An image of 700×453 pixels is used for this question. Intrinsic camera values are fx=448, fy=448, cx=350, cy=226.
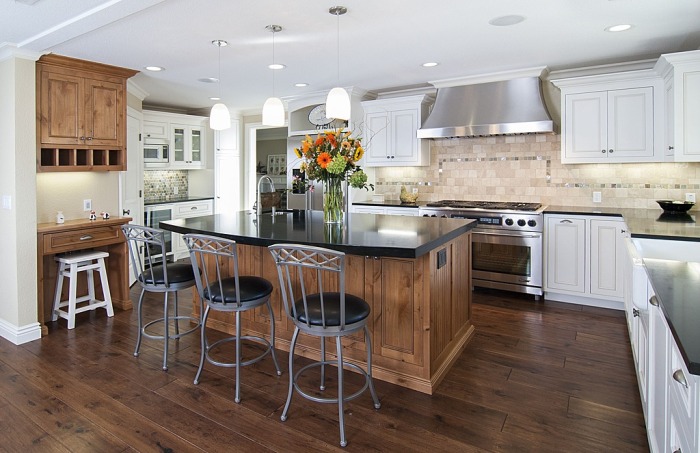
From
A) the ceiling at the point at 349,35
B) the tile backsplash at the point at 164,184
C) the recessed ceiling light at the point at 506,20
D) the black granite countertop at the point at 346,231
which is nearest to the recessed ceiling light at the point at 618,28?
the ceiling at the point at 349,35

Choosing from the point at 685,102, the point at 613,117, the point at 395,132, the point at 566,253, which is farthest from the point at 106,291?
the point at 685,102

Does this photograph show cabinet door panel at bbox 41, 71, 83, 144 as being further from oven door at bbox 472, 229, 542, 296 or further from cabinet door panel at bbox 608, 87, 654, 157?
cabinet door panel at bbox 608, 87, 654, 157

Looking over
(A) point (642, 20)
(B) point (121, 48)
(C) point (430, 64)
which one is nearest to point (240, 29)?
(B) point (121, 48)

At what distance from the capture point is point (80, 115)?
4004 millimetres

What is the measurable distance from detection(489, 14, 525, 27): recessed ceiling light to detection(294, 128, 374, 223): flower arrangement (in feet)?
4.39

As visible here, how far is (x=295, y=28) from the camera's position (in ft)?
11.2

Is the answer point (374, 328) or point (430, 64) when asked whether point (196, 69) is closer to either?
point (430, 64)

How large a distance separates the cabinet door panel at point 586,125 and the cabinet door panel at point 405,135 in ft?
5.54

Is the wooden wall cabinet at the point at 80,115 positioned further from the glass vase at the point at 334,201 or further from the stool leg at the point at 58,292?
the glass vase at the point at 334,201

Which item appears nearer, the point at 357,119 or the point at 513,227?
the point at 513,227

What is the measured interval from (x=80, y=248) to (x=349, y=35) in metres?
2.97

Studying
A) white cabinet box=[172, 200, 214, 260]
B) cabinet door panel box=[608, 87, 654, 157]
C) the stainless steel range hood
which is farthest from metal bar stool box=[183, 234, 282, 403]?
white cabinet box=[172, 200, 214, 260]

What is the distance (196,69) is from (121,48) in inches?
36.7

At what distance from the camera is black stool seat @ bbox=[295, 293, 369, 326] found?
90.7 inches
